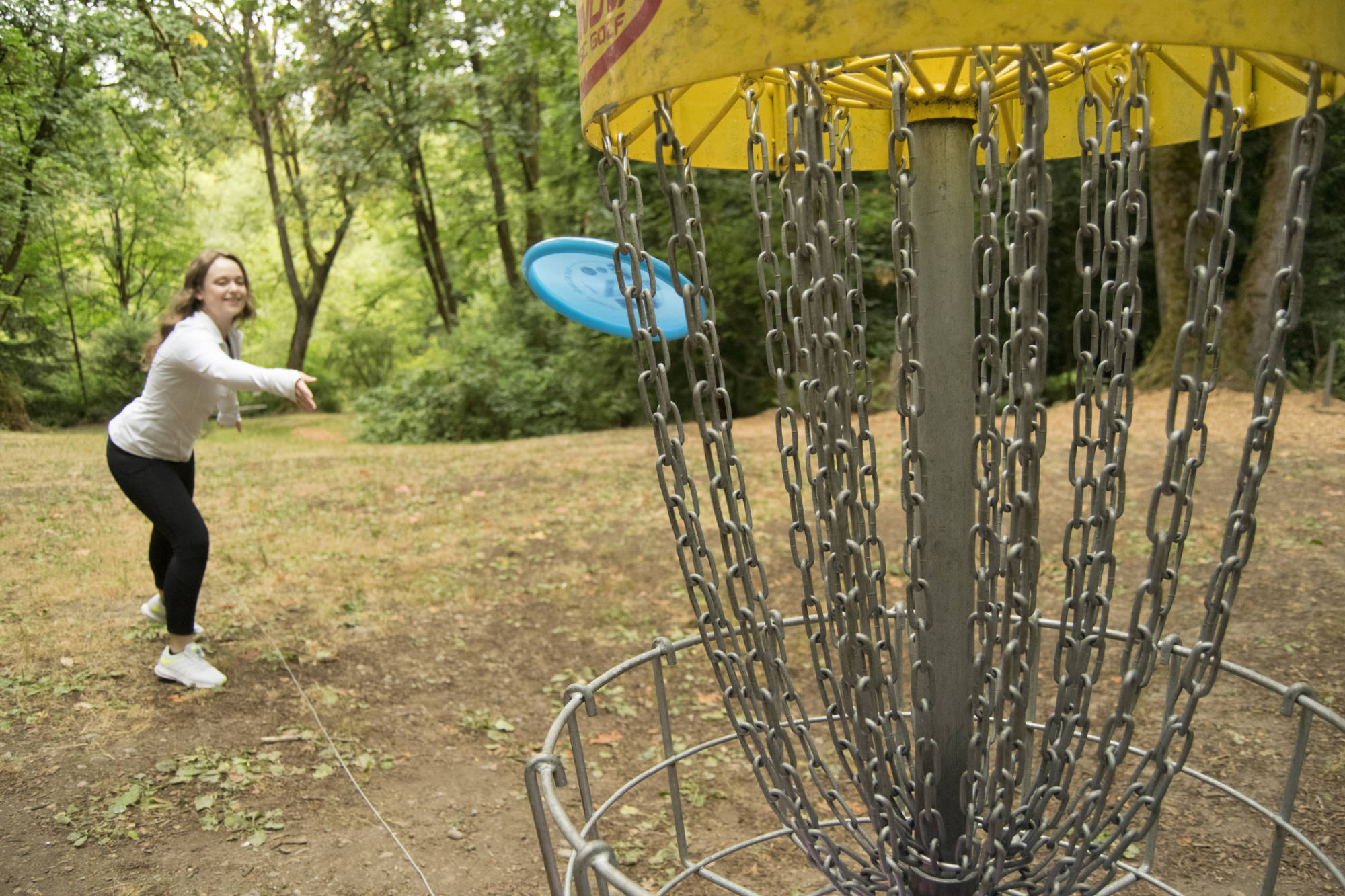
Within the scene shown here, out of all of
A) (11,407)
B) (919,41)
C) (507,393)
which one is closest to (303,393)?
(919,41)

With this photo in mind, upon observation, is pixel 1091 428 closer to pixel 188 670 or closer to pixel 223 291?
pixel 223 291

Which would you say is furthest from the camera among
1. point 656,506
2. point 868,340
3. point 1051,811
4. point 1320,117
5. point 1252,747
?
point 868,340

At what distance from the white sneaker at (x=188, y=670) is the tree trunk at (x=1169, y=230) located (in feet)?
31.6

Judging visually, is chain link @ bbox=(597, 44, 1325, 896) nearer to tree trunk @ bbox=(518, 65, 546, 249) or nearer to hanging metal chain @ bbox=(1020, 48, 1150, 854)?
hanging metal chain @ bbox=(1020, 48, 1150, 854)

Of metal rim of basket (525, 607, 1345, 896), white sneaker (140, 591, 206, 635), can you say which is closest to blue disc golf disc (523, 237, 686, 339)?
metal rim of basket (525, 607, 1345, 896)

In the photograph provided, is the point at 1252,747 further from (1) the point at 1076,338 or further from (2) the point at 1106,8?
(2) the point at 1106,8

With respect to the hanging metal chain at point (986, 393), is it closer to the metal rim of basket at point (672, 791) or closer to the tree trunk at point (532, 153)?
the metal rim of basket at point (672, 791)

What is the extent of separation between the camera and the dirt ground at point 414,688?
2904 millimetres

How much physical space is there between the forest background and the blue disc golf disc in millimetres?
4425

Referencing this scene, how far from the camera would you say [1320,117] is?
121 centimetres

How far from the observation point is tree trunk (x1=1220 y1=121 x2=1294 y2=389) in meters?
9.48

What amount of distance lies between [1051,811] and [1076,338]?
174 cm

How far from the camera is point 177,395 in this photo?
11.7 feet

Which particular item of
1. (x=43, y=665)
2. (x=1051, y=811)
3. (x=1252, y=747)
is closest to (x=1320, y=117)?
(x=1051, y=811)
